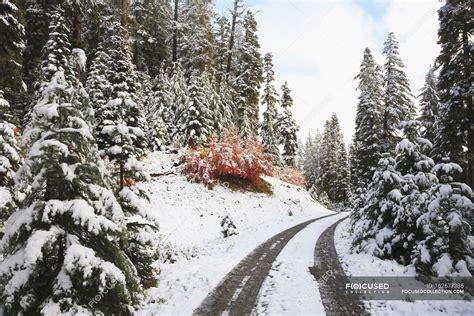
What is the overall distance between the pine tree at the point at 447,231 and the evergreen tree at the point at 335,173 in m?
42.4

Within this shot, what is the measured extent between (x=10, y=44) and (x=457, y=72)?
64.6 feet

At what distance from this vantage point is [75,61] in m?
7.04

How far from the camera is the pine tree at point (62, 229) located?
486 cm

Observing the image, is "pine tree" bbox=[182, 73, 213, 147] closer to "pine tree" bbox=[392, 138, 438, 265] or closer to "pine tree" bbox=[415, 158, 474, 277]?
"pine tree" bbox=[392, 138, 438, 265]

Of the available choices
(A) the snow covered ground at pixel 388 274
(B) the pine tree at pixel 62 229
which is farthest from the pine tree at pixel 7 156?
(A) the snow covered ground at pixel 388 274

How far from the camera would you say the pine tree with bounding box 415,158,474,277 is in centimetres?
816

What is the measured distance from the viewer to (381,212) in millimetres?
11414

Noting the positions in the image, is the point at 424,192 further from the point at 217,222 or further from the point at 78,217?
the point at 217,222

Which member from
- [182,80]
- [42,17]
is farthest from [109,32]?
[182,80]

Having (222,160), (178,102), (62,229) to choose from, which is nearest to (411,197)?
(62,229)

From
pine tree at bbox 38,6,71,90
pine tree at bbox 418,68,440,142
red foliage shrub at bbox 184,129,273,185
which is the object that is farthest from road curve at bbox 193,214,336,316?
pine tree at bbox 418,68,440,142

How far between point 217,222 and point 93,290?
1408 cm

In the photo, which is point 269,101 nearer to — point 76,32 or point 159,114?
point 159,114

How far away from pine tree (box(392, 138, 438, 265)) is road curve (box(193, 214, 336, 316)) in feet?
14.5
